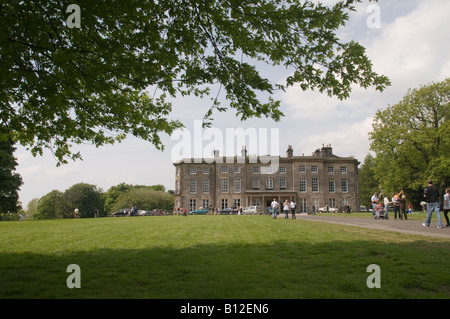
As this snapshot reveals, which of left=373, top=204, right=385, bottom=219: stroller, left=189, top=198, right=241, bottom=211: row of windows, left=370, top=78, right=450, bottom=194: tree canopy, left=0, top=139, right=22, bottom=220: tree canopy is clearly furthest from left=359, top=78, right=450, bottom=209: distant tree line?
Result: left=0, top=139, right=22, bottom=220: tree canopy

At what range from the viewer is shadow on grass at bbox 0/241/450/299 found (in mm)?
4781

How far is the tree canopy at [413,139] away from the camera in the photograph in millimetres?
38281

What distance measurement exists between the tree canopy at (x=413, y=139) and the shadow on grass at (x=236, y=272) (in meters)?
34.7

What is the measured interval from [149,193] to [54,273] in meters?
84.8

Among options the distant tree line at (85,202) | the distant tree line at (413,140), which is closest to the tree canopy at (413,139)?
the distant tree line at (413,140)

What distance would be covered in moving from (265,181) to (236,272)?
57.4 meters

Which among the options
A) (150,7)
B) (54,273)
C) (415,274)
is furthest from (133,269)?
(150,7)

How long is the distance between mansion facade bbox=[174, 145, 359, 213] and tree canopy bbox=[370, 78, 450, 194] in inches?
769

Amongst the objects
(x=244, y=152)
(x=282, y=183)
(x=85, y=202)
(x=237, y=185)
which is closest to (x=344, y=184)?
(x=282, y=183)

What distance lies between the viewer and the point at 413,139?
126 feet

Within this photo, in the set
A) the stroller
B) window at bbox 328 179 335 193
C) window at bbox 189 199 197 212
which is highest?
window at bbox 328 179 335 193

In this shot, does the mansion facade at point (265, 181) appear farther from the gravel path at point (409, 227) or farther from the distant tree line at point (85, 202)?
the gravel path at point (409, 227)

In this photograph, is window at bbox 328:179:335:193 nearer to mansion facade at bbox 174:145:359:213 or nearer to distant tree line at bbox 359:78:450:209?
mansion facade at bbox 174:145:359:213
